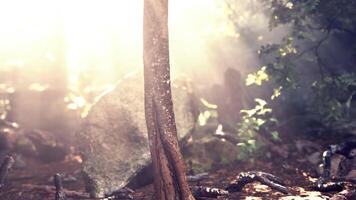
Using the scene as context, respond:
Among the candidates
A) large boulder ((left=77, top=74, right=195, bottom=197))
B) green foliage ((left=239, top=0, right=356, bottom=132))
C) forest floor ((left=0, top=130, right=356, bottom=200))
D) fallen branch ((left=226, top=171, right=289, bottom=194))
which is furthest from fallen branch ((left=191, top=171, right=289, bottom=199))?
green foliage ((left=239, top=0, right=356, bottom=132))

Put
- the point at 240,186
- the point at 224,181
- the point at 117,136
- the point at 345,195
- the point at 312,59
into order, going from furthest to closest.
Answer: the point at 312,59 < the point at 117,136 < the point at 224,181 < the point at 240,186 < the point at 345,195

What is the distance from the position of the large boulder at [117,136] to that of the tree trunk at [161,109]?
197 cm

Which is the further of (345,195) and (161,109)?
(345,195)

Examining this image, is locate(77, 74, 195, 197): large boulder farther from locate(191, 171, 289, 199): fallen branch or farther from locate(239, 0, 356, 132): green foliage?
locate(239, 0, 356, 132): green foliage

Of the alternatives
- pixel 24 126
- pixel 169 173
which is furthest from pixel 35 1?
pixel 169 173

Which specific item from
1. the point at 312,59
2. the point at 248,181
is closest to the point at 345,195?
the point at 248,181

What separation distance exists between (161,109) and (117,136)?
2819mm

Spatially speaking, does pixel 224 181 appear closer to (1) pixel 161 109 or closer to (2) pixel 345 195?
(2) pixel 345 195

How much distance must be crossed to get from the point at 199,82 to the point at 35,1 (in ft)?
29.3

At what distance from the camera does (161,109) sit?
6.44 m

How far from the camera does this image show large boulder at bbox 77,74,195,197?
8230 mm

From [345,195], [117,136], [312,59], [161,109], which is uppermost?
[312,59]

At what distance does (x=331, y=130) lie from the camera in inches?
449

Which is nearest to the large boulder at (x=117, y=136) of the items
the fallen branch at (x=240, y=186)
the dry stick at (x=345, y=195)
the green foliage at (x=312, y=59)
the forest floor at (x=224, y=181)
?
the forest floor at (x=224, y=181)
